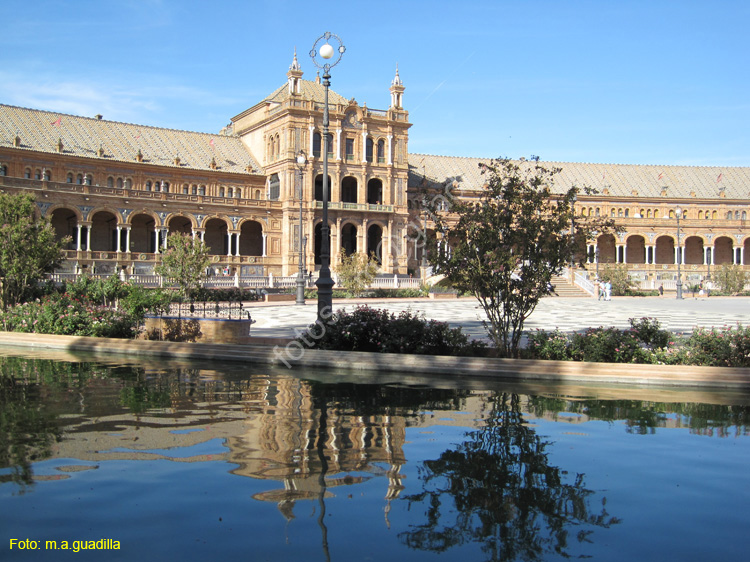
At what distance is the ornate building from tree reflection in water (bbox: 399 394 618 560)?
4001 centimetres

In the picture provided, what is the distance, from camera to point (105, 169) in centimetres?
5400

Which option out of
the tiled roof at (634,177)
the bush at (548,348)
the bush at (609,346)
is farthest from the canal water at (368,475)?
the tiled roof at (634,177)

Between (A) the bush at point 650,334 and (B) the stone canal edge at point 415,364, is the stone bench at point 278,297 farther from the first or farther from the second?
(A) the bush at point 650,334

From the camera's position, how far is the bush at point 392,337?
14.4 meters

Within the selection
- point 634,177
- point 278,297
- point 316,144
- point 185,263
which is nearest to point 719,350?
point 185,263

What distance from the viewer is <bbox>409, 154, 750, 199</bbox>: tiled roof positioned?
74.2 meters

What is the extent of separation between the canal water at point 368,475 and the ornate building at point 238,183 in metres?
37.6

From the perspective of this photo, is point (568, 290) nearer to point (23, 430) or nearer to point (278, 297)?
point (278, 297)

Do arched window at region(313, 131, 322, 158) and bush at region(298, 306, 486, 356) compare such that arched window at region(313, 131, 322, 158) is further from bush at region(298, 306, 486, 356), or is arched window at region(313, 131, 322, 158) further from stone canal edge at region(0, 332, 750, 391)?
bush at region(298, 306, 486, 356)

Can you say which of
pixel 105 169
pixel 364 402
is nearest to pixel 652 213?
pixel 105 169

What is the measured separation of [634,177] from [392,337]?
234ft

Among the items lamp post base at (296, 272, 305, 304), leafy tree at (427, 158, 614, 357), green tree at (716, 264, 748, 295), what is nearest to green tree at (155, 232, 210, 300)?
lamp post base at (296, 272, 305, 304)

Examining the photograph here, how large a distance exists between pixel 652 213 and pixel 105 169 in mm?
54588

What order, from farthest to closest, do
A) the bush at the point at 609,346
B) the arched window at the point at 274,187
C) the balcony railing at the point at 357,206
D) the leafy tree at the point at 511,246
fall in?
the arched window at the point at 274,187 < the balcony railing at the point at 357,206 < the leafy tree at the point at 511,246 < the bush at the point at 609,346
